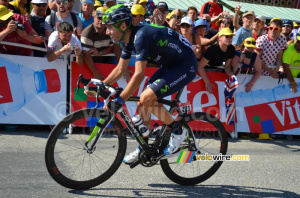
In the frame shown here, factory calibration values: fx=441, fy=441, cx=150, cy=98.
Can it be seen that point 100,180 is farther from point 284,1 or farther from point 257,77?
point 284,1

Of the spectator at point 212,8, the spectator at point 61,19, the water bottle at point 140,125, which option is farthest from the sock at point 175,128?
the spectator at point 212,8

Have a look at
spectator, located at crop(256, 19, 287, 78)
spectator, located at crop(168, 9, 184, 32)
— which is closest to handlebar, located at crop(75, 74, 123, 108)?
spectator, located at crop(168, 9, 184, 32)

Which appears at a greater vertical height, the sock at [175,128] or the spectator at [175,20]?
the sock at [175,128]

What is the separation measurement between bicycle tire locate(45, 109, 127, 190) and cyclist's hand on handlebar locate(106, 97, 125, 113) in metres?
0.12

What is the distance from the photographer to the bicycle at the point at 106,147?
476 centimetres

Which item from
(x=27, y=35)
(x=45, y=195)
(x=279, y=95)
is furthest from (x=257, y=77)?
(x=45, y=195)

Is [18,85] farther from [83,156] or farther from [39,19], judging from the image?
[83,156]

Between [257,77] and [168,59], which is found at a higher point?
[168,59]

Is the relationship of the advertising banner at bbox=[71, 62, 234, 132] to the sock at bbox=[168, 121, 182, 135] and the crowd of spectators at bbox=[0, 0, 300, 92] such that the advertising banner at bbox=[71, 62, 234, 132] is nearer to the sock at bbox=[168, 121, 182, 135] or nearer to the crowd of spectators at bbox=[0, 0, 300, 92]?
the crowd of spectators at bbox=[0, 0, 300, 92]

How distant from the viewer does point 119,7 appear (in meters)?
4.81

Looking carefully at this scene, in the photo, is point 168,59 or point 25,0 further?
point 25,0

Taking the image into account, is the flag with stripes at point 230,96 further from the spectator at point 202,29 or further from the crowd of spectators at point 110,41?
the spectator at point 202,29

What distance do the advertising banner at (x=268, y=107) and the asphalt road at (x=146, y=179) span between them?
1632 mm

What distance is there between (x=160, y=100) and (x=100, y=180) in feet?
3.82
